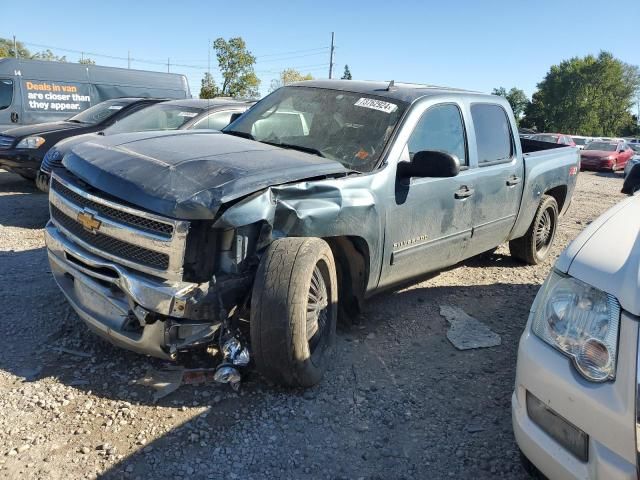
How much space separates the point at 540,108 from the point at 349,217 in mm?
74813

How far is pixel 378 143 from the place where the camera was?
374 cm

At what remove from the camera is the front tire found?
113 inches

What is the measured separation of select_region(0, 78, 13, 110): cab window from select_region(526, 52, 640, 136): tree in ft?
221

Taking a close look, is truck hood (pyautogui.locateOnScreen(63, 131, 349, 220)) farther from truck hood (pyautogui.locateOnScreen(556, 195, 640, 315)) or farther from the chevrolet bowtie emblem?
truck hood (pyautogui.locateOnScreen(556, 195, 640, 315))

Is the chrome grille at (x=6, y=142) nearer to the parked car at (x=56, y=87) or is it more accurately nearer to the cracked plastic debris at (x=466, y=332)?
the parked car at (x=56, y=87)

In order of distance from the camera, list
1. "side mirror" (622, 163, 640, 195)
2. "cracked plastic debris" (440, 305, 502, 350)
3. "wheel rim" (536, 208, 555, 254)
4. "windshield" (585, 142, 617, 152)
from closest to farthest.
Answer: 1. "side mirror" (622, 163, 640, 195)
2. "cracked plastic debris" (440, 305, 502, 350)
3. "wheel rim" (536, 208, 555, 254)
4. "windshield" (585, 142, 617, 152)

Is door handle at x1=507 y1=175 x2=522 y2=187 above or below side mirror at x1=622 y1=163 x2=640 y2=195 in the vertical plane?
below

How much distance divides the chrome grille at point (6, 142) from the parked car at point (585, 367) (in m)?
7.77

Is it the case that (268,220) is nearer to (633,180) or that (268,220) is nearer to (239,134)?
(239,134)

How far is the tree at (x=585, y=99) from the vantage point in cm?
6756

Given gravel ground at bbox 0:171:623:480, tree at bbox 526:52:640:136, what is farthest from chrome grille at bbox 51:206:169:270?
tree at bbox 526:52:640:136

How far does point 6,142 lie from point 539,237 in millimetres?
7321

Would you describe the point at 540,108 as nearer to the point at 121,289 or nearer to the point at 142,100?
the point at 142,100

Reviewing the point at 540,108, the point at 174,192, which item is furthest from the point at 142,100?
the point at 540,108
